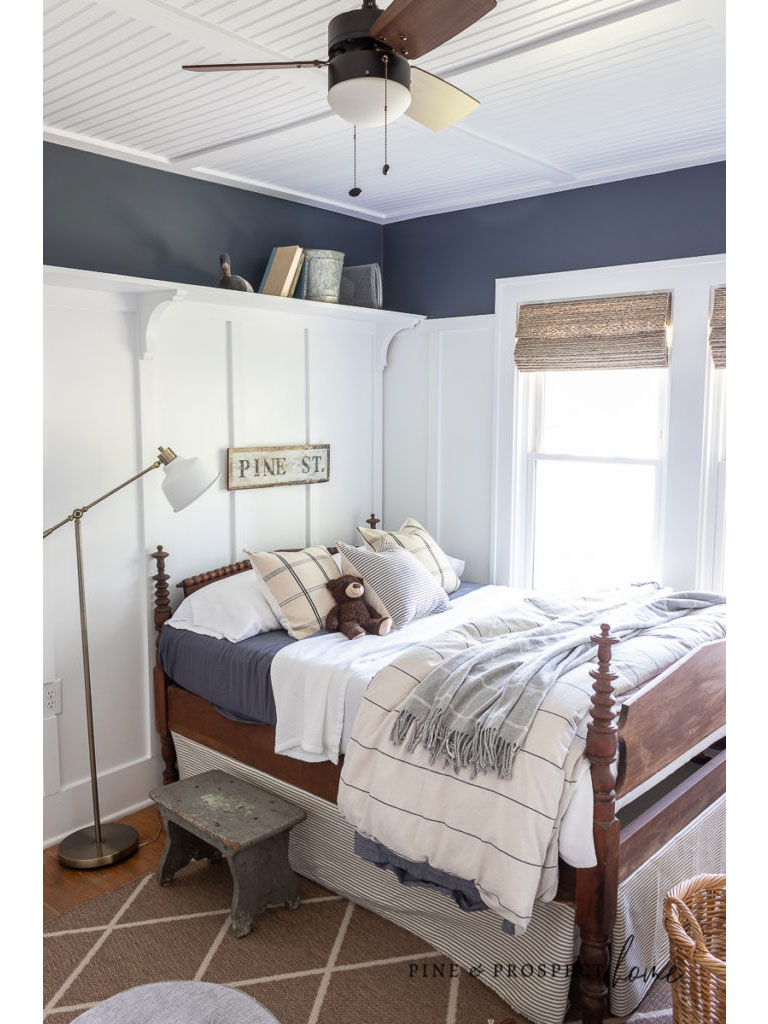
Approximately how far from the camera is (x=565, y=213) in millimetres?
3785

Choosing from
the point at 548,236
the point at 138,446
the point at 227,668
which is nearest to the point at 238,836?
the point at 227,668

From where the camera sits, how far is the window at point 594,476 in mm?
3699

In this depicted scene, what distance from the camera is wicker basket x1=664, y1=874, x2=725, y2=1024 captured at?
5.62 ft

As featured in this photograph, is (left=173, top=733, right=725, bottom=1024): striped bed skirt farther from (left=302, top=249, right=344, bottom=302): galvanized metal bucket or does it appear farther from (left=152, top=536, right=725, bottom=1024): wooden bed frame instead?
(left=302, top=249, right=344, bottom=302): galvanized metal bucket

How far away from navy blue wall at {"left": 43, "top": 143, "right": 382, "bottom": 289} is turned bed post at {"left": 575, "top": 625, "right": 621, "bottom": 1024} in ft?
8.01

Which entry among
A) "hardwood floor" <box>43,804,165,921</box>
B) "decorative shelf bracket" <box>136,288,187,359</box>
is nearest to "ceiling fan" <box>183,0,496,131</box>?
"decorative shelf bracket" <box>136,288,187,359</box>

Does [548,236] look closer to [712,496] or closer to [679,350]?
[679,350]

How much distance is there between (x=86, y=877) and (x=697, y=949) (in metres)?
2.13

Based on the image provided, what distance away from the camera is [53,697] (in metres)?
3.09

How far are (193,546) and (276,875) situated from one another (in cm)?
Answer: 147

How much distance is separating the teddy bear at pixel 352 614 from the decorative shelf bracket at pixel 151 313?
1.21 meters

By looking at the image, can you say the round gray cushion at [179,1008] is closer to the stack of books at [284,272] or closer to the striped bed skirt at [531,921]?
the striped bed skirt at [531,921]

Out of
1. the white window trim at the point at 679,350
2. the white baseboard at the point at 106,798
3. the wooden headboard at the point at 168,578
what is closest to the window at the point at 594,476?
the white window trim at the point at 679,350
